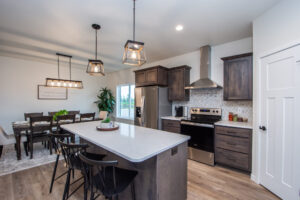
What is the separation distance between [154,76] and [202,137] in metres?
2.06

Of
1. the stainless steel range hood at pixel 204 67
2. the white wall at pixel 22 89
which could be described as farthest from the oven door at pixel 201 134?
the white wall at pixel 22 89

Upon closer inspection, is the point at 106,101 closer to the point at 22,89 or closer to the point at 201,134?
the point at 22,89

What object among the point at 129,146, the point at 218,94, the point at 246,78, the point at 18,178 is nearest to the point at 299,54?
the point at 246,78

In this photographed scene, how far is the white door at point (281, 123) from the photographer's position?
1713 millimetres

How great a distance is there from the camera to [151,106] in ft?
12.8

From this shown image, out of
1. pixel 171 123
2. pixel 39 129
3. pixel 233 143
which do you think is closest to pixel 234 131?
pixel 233 143

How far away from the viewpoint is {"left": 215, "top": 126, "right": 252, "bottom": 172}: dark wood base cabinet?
2.47 meters

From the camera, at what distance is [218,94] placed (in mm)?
3398

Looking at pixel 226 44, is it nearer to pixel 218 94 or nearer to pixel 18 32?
pixel 218 94

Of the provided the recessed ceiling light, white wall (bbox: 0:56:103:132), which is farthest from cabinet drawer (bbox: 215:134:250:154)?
A: white wall (bbox: 0:56:103:132)

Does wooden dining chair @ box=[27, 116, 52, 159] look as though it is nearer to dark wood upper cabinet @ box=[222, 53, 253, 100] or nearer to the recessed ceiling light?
the recessed ceiling light

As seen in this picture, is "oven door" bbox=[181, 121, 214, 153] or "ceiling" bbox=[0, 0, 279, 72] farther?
"oven door" bbox=[181, 121, 214, 153]

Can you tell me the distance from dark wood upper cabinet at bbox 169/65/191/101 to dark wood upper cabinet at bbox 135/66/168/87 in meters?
0.19

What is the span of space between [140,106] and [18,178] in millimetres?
2960
